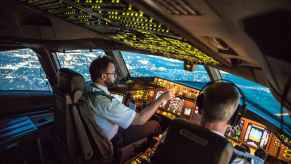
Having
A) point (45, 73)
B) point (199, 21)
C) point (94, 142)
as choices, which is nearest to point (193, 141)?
point (199, 21)

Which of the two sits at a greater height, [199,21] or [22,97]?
[199,21]

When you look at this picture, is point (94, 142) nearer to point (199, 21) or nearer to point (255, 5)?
point (199, 21)

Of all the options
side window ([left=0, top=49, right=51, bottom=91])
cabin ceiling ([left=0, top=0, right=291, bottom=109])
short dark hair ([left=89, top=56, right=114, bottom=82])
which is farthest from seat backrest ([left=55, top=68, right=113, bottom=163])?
side window ([left=0, top=49, right=51, bottom=91])

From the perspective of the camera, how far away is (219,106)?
142 cm

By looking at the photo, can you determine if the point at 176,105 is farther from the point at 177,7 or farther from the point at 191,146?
the point at 177,7

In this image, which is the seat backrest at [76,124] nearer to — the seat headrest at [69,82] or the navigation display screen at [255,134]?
the seat headrest at [69,82]

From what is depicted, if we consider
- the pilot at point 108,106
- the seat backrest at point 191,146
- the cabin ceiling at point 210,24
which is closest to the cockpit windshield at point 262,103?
the cabin ceiling at point 210,24

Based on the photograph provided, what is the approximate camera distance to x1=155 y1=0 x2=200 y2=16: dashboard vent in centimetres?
121

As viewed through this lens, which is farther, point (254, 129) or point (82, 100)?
point (254, 129)

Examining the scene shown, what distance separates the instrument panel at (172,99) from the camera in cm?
330

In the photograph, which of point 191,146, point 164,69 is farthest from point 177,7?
point 164,69

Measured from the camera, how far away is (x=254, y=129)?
107 inches

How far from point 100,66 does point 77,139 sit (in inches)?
23.5

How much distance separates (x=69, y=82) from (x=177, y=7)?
1423 millimetres
